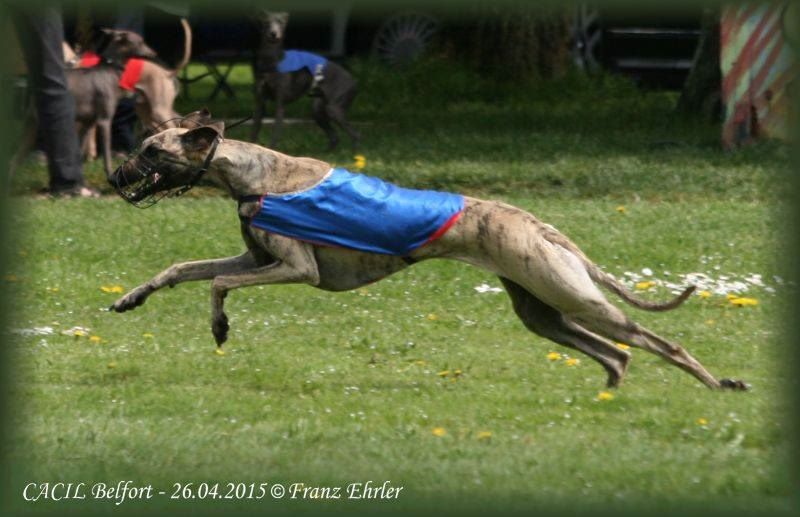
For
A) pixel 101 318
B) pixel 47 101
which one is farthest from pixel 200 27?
pixel 101 318

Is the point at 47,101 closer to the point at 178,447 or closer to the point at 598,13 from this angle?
the point at 178,447

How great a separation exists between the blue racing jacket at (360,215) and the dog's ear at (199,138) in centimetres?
43

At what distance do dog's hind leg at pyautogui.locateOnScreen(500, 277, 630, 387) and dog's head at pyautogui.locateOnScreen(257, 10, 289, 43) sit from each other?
10.00 metres

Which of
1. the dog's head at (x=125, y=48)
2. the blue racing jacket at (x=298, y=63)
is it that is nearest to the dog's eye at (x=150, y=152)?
the dog's head at (x=125, y=48)

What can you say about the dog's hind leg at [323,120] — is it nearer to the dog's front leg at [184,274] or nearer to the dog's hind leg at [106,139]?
the dog's hind leg at [106,139]

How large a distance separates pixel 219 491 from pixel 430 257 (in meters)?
2.14

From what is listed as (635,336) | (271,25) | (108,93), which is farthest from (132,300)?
(271,25)

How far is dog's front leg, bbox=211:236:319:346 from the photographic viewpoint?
7.89 m

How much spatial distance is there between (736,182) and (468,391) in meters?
7.65

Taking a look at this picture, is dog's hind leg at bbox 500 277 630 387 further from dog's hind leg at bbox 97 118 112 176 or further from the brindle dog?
dog's hind leg at bbox 97 118 112 176

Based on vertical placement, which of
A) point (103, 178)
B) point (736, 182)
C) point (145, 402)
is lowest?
point (103, 178)

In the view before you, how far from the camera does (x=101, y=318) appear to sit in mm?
9906

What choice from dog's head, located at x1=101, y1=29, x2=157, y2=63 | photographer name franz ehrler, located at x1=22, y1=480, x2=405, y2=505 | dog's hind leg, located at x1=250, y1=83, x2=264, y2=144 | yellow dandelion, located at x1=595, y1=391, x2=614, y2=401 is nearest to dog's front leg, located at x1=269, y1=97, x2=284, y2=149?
dog's hind leg, located at x1=250, y1=83, x2=264, y2=144

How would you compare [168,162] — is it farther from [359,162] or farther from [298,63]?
[298,63]
